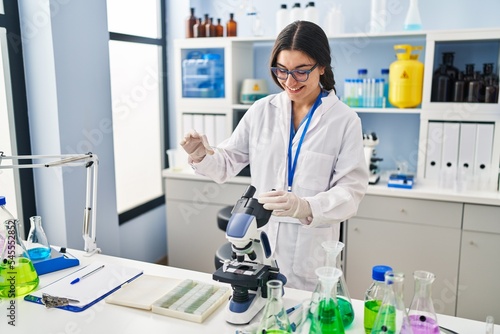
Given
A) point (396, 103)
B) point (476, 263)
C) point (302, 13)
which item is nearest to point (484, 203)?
point (476, 263)

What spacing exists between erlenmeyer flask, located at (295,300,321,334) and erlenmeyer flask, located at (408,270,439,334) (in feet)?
0.71

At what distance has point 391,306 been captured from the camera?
100 cm

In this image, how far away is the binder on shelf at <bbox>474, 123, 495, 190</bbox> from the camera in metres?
2.50

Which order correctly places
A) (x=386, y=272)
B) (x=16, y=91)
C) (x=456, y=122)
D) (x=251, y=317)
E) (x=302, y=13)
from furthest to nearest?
(x=302, y=13), (x=456, y=122), (x=16, y=91), (x=251, y=317), (x=386, y=272)

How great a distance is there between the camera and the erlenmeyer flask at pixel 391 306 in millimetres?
995

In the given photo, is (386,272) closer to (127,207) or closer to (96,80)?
(96,80)

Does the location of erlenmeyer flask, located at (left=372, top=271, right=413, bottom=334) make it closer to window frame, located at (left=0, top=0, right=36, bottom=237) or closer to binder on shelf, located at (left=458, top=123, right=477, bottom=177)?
binder on shelf, located at (left=458, top=123, right=477, bottom=177)

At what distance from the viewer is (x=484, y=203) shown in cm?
235

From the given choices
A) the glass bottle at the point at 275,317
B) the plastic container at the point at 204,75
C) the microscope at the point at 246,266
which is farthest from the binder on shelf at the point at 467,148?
the glass bottle at the point at 275,317

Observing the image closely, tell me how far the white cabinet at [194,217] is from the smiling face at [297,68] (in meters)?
1.34

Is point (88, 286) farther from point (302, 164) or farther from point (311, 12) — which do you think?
point (311, 12)

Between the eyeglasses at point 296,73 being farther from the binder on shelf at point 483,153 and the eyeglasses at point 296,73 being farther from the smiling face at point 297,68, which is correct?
the binder on shelf at point 483,153

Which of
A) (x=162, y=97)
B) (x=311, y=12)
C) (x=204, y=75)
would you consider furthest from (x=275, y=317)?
(x=162, y=97)

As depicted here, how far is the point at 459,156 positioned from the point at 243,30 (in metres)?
1.70
